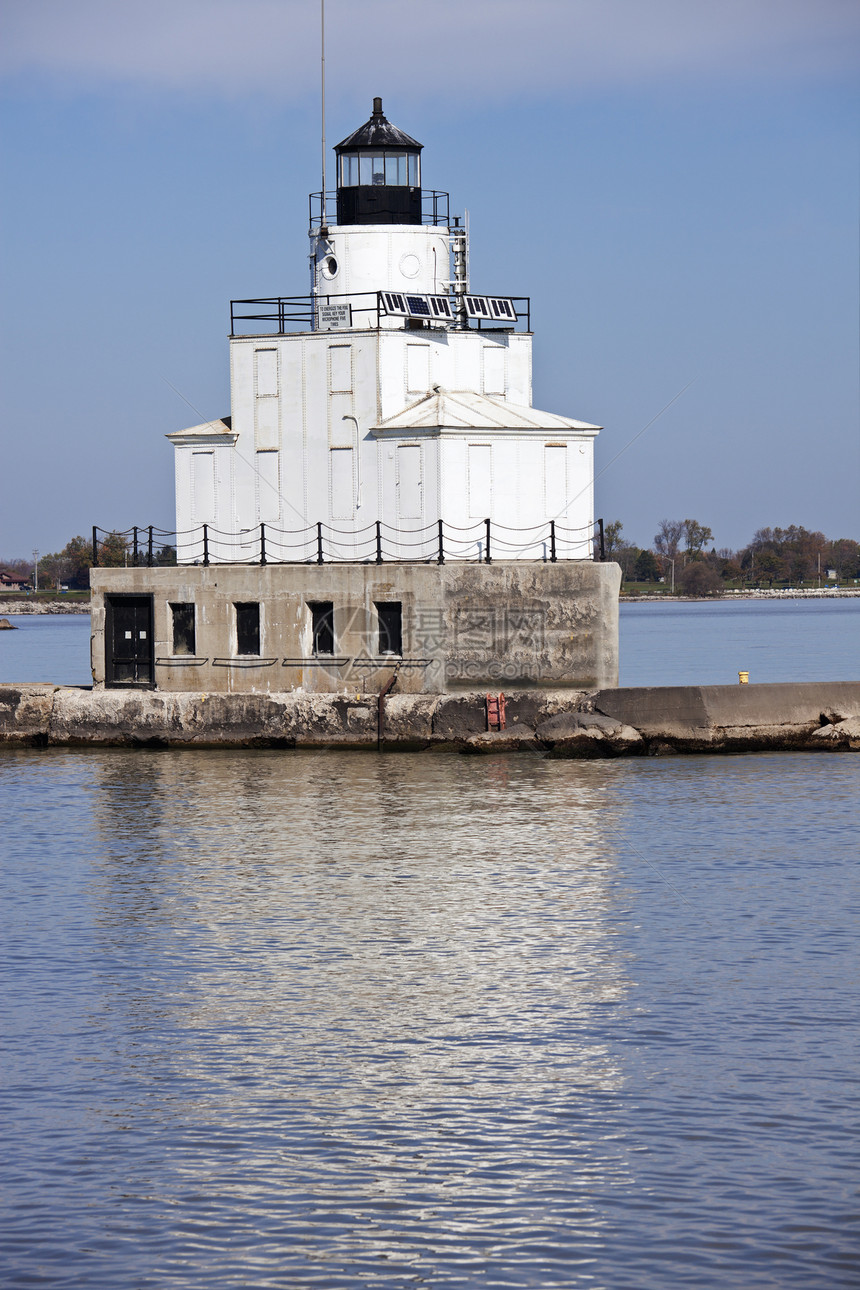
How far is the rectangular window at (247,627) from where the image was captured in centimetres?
2792

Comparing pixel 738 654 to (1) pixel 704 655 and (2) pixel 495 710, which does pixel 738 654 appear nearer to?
(1) pixel 704 655

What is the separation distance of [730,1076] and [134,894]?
8604mm

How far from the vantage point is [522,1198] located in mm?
8719

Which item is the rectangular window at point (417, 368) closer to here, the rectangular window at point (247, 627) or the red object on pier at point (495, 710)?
the rectangular window at point (247, 627)

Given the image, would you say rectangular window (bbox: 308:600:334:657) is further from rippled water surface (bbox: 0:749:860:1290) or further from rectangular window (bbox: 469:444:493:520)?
rippled water surface (bbox: 0:749:860:1290)

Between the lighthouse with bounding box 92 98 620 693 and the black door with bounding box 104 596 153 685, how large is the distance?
4 cm

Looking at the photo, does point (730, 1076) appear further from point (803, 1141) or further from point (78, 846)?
point (78, 846)

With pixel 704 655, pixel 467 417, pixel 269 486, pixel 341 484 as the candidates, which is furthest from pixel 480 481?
pixel 704 655

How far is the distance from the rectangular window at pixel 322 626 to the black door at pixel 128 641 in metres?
3.43

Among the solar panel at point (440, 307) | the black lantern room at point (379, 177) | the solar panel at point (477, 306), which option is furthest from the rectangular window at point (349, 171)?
the solar panel at point (477, 306)

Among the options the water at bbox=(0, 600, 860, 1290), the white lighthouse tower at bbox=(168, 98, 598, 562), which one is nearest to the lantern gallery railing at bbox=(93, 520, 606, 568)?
the white lighthouse tower at bbox=(168, 98, 598, 562)

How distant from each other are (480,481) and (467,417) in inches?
48.0

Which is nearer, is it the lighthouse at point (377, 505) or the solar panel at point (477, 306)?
the lighthouse at point (377, 505)

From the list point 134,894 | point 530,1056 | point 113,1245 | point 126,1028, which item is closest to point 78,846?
point 134,894
